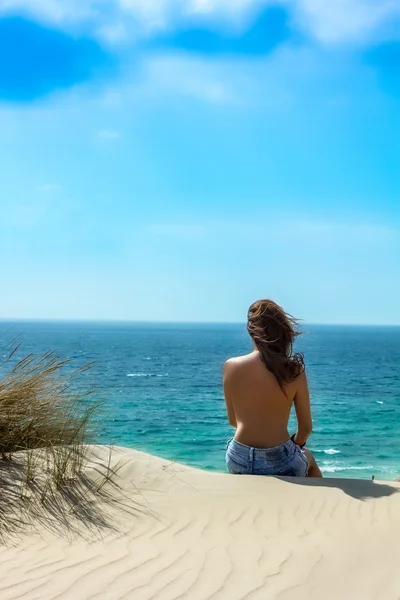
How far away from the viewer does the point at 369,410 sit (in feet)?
91.5

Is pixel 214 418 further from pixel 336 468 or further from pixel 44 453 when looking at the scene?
pixel 44 453

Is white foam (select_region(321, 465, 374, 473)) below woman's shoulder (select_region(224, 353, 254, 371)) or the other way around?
below

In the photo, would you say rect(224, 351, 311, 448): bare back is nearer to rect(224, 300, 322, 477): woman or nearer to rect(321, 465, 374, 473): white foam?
rect(224, 300, 322, 477): woman

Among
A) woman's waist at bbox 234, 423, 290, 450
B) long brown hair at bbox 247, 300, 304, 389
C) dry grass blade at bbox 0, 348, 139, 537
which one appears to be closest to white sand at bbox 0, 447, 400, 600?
dry grass blade at bbox 0, 348, 139, 537

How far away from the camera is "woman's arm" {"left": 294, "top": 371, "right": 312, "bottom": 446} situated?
5.08m

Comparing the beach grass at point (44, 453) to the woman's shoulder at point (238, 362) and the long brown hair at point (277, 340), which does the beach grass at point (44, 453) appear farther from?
the long brown hair at point (277, 340)

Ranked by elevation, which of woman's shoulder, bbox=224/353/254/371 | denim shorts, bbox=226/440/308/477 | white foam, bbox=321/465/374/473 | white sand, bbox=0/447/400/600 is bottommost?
white foam, bbox=321/465/374/473

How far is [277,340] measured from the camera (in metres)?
5.04

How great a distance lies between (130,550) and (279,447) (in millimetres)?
1950

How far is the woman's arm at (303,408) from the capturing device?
5.08 m

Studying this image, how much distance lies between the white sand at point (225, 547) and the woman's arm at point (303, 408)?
396mm

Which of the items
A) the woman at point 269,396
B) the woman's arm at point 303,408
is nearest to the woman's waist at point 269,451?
the woman at point 269,396

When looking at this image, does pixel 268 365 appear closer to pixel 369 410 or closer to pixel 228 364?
pixel 228 364

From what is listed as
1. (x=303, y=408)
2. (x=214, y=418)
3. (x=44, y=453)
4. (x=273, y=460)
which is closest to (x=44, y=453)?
(x=44, y=453)
